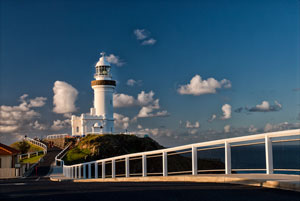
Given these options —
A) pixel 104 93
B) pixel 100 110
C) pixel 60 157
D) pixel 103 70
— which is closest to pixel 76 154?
pixel 60 157

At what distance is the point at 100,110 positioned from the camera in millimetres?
71125

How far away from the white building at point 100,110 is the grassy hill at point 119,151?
4494mm

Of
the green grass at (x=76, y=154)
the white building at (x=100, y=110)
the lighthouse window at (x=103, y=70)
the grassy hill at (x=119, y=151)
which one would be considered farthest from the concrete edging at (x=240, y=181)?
the lighthouse window at (x=103, y=70)

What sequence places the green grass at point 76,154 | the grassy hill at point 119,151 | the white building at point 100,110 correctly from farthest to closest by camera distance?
the white building at point 100,110 → the grassy hill at point 119,151 → the green grass at point 76,154

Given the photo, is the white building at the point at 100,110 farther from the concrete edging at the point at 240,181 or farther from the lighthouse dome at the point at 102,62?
the concrete edging at the point at 240,181

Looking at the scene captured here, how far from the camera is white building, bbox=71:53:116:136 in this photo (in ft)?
229

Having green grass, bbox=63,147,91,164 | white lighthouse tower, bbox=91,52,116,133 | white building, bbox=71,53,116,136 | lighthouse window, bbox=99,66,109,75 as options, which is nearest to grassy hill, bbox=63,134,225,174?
green grass, bbox=63,147,91,164

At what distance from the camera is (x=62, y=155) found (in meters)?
55.7

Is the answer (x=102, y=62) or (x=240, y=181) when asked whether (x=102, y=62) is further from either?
(x=240, y=181)

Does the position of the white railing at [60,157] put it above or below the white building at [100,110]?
below

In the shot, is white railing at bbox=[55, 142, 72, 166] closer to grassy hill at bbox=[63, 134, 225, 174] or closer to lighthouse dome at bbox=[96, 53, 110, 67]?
grassy hill at bbox=[63, 134, 225, 174]

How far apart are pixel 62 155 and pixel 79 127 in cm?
1594

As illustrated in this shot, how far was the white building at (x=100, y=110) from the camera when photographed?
229 ft

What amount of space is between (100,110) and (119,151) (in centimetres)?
1200
